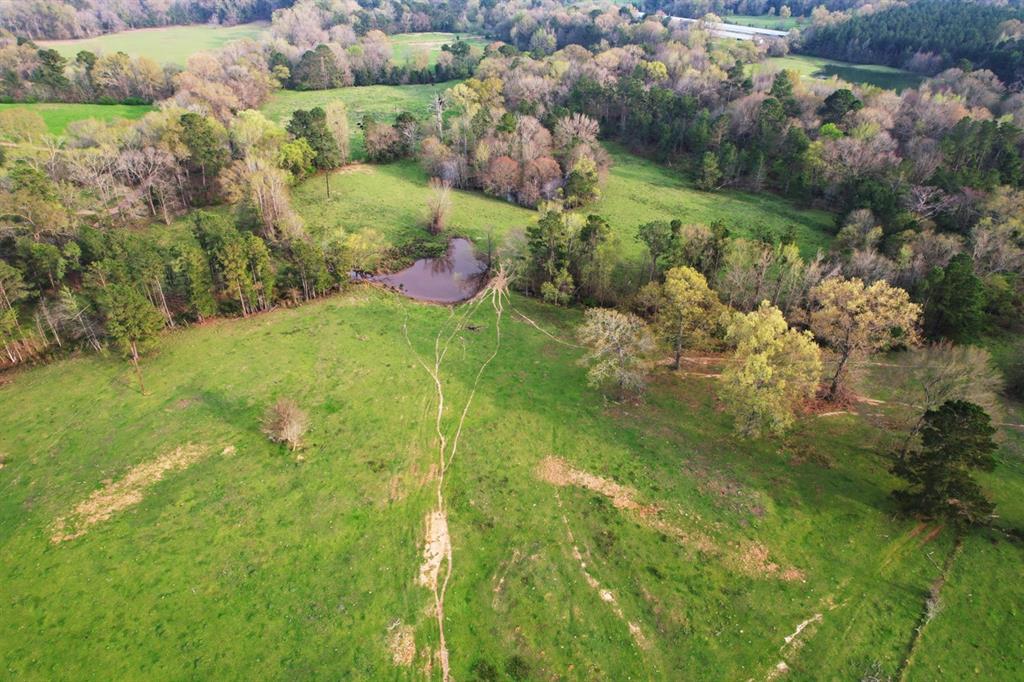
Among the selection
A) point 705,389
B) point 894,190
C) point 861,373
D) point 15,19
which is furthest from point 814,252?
point 15,19

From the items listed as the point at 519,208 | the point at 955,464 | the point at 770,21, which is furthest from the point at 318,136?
the point at 770,21

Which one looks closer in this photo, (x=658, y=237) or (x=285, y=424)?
(x=285, y=424)

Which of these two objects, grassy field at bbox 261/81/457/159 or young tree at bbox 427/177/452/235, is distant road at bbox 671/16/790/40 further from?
young tree at bbox 427/177/452/235

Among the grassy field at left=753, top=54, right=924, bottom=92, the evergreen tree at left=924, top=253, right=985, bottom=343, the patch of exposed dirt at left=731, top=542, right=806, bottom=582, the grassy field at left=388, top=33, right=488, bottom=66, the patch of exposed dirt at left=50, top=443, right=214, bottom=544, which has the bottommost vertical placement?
the patch of exposed dirt at left=731, top=542, right=806, bottom=582

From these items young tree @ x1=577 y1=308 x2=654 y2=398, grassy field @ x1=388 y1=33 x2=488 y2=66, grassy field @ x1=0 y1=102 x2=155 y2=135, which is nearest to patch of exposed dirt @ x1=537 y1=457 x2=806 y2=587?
young tree @ x1=577 y1=308 x2=654 y2=398

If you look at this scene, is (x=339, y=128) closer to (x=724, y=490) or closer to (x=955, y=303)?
(x=724, y=490)

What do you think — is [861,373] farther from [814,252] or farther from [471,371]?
[471,371]
